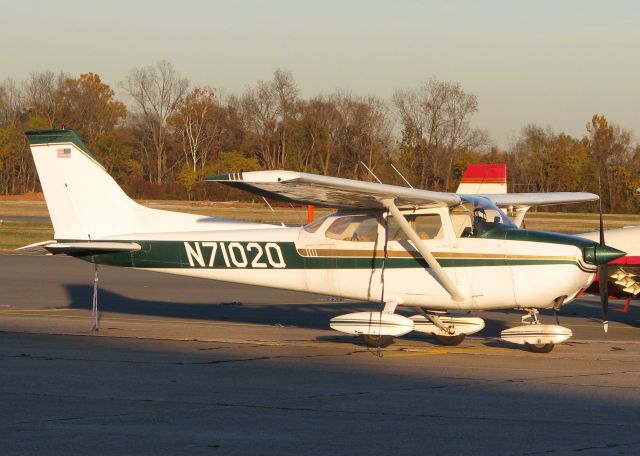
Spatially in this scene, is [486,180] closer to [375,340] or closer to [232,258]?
[232,258]

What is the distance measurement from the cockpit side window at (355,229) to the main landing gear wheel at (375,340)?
1244mm

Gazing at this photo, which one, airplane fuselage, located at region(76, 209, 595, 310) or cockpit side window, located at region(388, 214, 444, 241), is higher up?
cockpit side window, located at region(388, 214, 444, 241)

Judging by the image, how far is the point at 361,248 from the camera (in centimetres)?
1336

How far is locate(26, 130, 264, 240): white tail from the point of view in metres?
14.2

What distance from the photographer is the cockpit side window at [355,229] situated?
13.3m

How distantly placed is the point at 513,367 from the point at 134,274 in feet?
51.8

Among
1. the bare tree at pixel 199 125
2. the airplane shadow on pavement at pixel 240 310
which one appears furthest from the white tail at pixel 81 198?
the bare tree at pixel 199 125

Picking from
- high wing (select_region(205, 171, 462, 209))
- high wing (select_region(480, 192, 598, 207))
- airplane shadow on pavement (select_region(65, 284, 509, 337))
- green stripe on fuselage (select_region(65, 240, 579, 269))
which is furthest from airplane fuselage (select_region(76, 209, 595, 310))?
high wing (select_region(480, 192, 598, 207))

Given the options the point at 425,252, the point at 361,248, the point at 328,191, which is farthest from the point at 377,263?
the point at 328,191

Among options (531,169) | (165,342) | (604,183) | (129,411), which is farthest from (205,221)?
(531,169)

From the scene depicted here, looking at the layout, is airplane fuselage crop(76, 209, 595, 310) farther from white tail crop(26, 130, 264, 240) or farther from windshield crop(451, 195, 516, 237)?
white tail crop(26, 130, 264, 240)

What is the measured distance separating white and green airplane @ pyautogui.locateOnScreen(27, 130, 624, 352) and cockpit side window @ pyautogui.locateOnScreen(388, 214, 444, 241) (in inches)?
0.5

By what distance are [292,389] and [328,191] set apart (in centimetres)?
322

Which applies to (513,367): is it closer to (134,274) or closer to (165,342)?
(165,342)
